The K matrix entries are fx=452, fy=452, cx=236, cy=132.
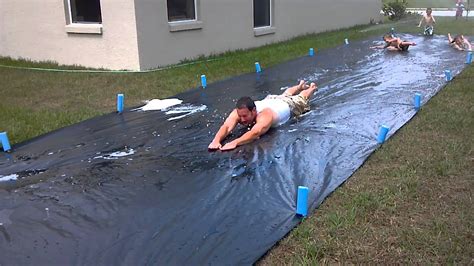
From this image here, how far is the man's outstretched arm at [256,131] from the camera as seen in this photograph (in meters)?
4.69

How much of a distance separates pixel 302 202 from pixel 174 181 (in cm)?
122

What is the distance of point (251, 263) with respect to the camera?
282 cm

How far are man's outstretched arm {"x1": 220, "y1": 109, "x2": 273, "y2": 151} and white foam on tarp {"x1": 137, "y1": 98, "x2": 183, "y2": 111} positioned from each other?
6.42 feet

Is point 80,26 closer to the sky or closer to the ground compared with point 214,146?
closer to the sky

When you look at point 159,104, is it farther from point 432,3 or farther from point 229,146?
point 432,3

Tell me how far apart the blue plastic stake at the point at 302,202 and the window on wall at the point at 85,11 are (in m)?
7.85

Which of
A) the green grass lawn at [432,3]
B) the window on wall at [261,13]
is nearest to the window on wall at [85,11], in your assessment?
the window on wall at [261,13]

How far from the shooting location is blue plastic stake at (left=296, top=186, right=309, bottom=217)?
3.31 metres

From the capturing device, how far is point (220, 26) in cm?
1145

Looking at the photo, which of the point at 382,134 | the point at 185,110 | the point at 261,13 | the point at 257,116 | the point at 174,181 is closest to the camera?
the point at 174,181

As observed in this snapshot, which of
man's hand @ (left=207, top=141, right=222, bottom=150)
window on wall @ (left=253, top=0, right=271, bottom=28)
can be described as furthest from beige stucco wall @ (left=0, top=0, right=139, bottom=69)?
man's hand @ (left=207, top=141, right=222, bottom=150)

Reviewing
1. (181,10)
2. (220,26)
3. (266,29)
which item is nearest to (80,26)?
(181,10)

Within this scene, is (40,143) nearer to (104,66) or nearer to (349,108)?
(349,108)

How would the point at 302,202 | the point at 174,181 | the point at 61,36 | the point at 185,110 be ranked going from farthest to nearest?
the point at 61,36 → the point at 185,110 → the point at 174,181 → the point at 302,202
